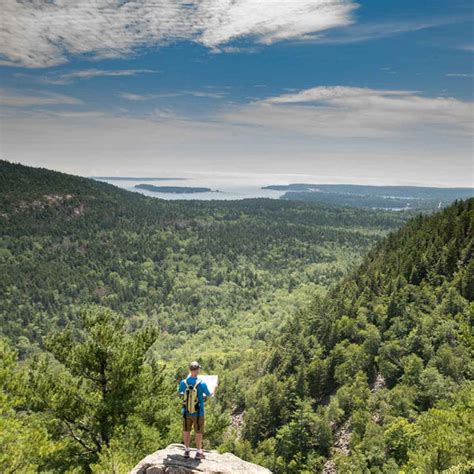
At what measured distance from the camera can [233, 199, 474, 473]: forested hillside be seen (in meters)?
46.8

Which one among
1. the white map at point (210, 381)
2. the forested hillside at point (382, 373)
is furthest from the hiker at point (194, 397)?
the forested hillside at point (382, 373)

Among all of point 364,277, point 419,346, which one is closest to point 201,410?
point 419,346

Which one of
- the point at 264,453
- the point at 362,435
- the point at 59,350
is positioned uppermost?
the point at 59,350

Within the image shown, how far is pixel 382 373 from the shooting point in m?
67.3

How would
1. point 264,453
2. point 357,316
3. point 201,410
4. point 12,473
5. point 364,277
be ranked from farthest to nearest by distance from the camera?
point 364,277
point 357,316
point 264,453
point 12,473
point 201,410

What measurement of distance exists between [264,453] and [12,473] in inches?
2238

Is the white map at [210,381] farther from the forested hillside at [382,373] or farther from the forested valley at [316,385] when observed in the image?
the forested hillside at [382,373]

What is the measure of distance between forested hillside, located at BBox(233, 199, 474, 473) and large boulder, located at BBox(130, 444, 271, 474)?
1663cm

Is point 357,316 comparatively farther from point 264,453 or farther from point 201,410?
point 201,410

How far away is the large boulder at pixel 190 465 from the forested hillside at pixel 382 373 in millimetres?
16635

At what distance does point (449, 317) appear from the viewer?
69250mm

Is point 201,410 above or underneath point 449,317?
above

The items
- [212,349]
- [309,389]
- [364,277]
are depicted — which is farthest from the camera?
[212,349]

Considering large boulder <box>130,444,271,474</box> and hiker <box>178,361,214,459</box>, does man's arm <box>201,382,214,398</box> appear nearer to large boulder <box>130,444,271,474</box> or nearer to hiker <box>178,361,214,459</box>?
hiker <box>178,361,214,459</box>
